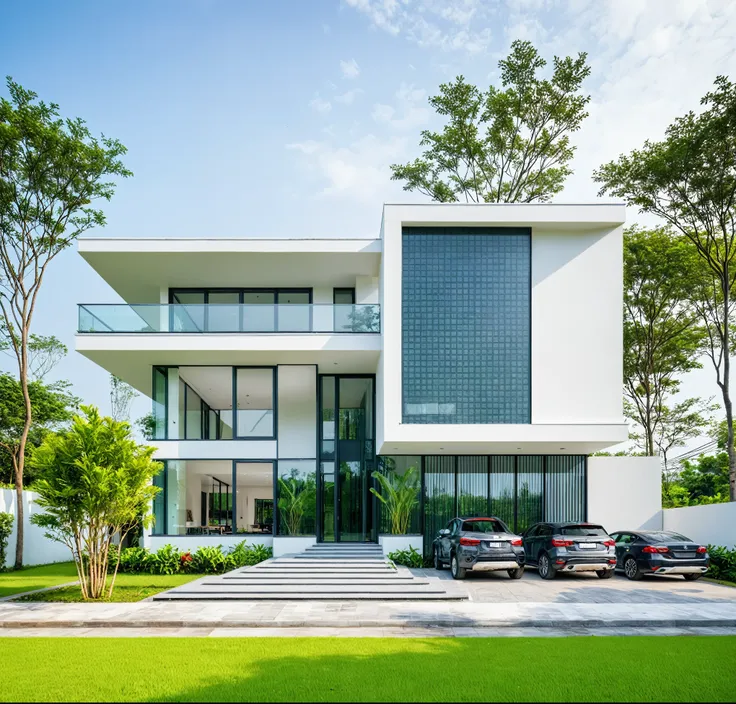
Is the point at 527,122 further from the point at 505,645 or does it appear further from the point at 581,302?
the point at 505,645

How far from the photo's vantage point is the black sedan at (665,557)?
15844 millimetres

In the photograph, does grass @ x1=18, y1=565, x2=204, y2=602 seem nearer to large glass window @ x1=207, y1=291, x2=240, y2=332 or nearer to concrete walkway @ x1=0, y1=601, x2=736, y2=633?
concrete walkway @ x1=0, y1=601, x2=736, y2=633

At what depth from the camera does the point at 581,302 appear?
18406 mm

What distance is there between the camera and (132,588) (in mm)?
14938

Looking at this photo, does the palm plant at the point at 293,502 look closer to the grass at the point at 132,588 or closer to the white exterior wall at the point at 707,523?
the grass at the point at 132,588

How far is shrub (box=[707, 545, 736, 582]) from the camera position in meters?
16.5

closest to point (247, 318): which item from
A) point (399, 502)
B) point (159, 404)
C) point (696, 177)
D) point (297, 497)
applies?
point (159, 404)

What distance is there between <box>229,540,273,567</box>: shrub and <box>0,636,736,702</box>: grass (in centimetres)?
898

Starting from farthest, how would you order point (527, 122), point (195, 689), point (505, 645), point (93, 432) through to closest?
point (527, 122) → point (93, 432) → point (505, 645) → point (195, 689)

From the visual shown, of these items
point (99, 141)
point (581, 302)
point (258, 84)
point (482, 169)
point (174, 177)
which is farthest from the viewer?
point (482, 169)

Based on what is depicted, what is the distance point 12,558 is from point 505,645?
17902mm

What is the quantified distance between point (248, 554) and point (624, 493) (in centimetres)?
1113

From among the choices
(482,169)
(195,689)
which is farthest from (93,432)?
(482,169)

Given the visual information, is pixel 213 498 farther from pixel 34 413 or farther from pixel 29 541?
pixel 34 413
